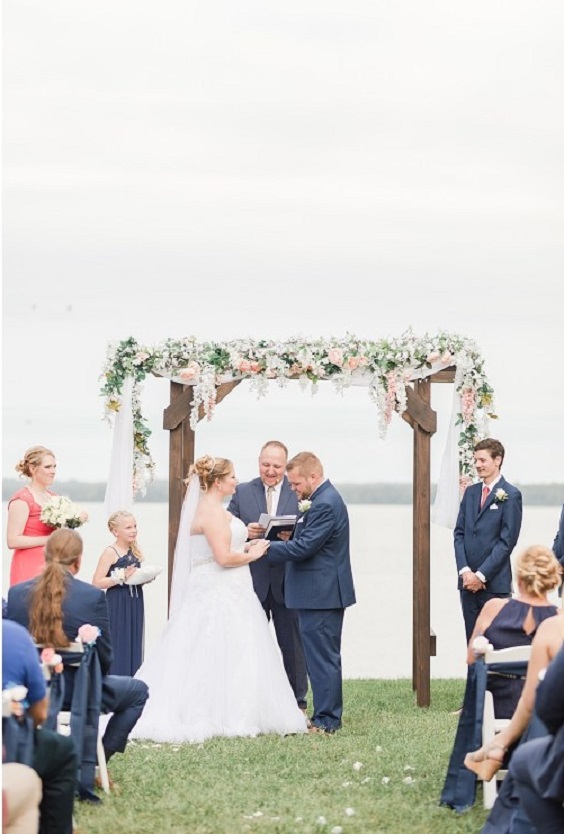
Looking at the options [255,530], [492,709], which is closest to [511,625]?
[492,709]

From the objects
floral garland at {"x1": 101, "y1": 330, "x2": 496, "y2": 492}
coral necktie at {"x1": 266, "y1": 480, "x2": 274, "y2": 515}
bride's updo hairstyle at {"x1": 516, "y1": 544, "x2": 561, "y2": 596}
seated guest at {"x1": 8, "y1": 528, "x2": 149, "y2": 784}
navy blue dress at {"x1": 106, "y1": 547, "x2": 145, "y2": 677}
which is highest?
floral garland at {"x1": 101, "y1": 330, "x2": 496, "y2": 492}

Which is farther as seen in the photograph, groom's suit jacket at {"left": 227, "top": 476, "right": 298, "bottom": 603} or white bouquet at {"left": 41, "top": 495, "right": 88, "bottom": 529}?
groom's suit jacket at {"left": 227, "top": 476, "right": 298, "bottom": 603}

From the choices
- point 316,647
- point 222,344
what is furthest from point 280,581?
point 222,344

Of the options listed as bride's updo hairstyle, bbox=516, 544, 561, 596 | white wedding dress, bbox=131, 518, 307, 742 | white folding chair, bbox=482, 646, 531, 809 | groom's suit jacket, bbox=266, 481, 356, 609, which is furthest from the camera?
groom's suit jacket, bbox=266, 481, 356, 609

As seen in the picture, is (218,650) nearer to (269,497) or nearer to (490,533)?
(269,497)

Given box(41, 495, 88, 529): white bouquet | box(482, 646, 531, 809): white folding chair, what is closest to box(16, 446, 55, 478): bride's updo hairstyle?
box(41, 495, 88, 529): white bouquet

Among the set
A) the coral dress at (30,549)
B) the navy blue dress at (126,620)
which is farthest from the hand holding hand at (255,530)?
the coral dress at (30,549)

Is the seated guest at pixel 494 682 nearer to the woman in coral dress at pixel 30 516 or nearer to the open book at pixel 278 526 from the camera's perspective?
the open book at pixel 278 526

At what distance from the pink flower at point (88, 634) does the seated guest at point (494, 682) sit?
170cm

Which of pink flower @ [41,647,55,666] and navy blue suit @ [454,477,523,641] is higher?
navy blue suit @ [454,477,523,641]

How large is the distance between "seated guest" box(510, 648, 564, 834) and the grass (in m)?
1.31

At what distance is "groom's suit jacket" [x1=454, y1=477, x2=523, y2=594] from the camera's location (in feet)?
29.8

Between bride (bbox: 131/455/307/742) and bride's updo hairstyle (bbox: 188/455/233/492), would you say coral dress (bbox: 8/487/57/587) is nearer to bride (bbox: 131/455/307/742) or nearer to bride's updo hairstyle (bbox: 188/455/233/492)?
bride (bbox: 131/455/307/742)

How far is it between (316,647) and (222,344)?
245cm
